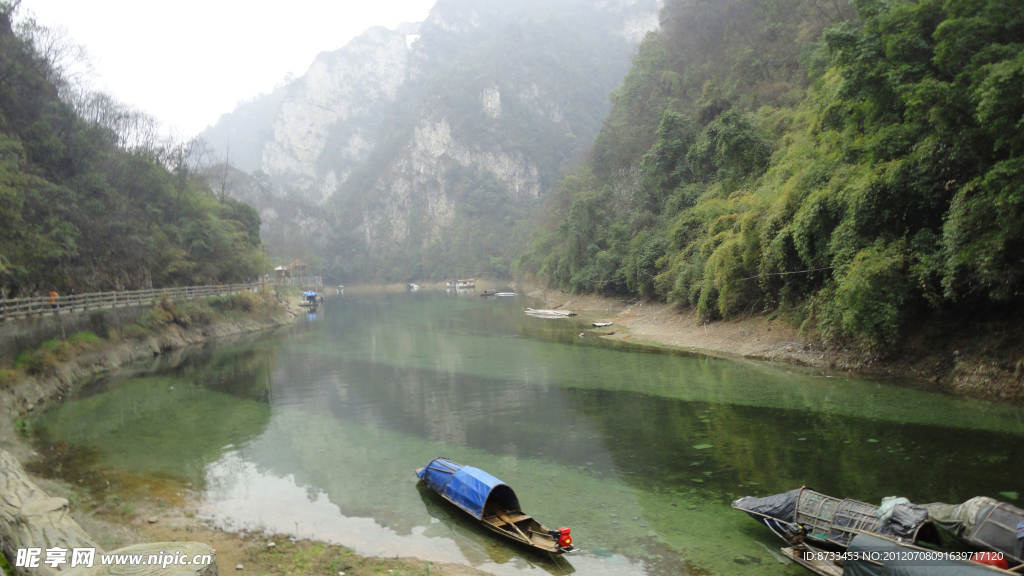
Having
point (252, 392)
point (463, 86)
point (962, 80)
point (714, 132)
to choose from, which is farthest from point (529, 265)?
point (463, 86)

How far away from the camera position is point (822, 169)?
2067cm

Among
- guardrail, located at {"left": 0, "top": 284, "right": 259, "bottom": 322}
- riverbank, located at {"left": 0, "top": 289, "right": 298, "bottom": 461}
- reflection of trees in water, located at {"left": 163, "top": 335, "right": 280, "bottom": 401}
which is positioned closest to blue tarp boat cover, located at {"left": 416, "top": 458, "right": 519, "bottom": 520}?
riverbank, located at {"left": 0, "top": 289, "right": 298, "bottom": 461}

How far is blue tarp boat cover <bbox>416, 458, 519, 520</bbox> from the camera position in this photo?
968 cm

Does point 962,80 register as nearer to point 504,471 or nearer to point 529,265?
point 504,471

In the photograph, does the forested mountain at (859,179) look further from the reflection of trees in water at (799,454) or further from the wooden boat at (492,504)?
the wooden boat at (492,504)

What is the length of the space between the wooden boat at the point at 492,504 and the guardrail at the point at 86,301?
834 inches

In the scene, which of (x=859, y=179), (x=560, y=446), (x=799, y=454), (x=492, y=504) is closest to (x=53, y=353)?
(x=560, y=446)

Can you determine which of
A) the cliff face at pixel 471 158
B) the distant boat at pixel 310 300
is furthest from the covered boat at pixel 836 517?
the cliff face at pixel 471 158

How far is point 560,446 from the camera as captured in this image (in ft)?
45.9

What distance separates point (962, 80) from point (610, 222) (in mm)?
39139

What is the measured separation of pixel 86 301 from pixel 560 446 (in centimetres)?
2637

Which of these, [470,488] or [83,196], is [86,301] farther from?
[470,488]

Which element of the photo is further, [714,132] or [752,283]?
[714,132]

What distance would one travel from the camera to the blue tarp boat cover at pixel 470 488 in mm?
9680
